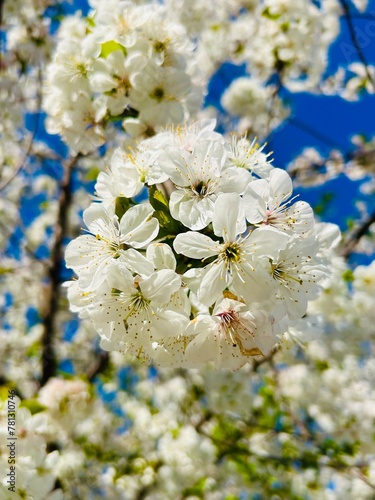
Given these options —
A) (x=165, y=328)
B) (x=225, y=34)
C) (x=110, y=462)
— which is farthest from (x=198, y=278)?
(x=225, y=34)

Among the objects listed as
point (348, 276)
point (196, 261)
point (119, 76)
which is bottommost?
point (348, 276)

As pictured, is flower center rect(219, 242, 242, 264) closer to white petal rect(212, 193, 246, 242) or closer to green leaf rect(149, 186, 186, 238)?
white petal rect(212, 193, 246, 242)

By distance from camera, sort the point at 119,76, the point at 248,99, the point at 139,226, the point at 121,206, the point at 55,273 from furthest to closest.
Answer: the point at 248,99 → the point at 55,273 → the point at 119,76 → the point at 121,206 → the point at 139,226

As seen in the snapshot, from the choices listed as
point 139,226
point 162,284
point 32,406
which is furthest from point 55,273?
point 162,284

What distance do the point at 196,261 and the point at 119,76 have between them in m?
0.96

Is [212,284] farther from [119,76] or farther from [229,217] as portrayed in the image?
[119,76]

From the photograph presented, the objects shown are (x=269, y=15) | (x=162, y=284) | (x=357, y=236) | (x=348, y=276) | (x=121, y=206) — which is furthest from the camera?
(x=348, y=276)

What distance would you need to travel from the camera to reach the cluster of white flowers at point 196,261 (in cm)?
104

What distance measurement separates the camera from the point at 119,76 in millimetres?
1715

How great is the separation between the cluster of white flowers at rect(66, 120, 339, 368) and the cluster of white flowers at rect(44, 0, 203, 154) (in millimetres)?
611

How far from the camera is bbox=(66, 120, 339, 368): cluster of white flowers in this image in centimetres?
104

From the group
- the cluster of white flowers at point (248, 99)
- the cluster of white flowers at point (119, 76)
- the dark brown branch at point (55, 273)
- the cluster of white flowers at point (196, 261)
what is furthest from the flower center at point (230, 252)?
the cluster of white flowers at point (248, 99)

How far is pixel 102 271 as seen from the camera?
106 cm

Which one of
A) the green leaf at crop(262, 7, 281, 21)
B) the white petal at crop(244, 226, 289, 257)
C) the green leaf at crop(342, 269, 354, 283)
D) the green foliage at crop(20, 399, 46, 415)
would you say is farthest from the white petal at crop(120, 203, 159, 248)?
the green leaf at crop(262, 7, 281, 21)
